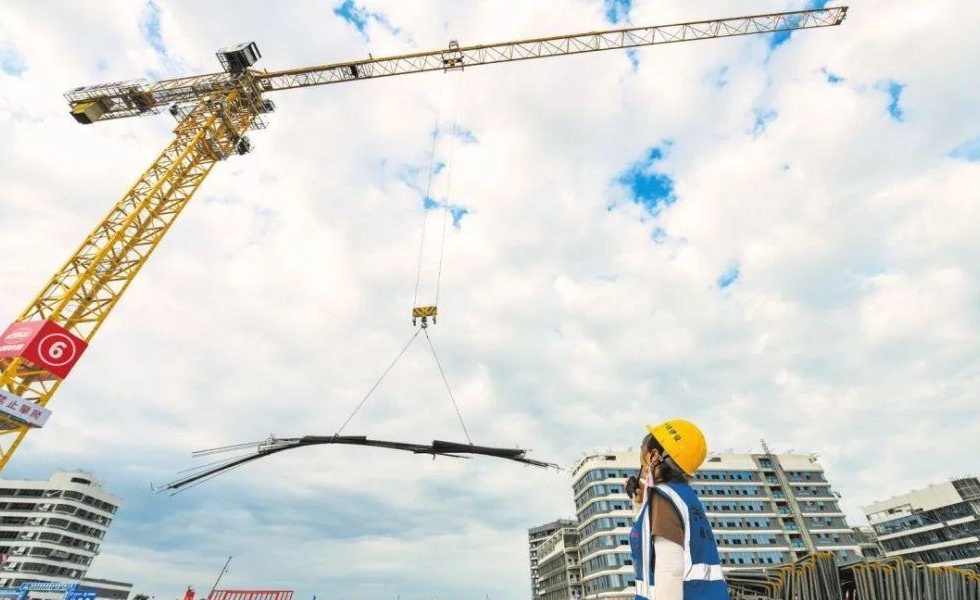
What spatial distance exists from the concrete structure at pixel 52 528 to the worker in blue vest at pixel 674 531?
92316 mm

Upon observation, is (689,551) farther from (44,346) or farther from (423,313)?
(44,346)

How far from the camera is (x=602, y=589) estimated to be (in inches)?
2192

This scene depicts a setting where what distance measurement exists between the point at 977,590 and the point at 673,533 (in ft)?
25.3

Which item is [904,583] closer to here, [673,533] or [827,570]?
[827,570]

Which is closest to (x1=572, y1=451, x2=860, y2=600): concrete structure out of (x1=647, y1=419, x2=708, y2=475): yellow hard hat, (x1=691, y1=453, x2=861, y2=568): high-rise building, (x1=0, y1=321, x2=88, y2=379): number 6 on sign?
(x1=691, y1=453, x2=861, y2=568): high-rise building

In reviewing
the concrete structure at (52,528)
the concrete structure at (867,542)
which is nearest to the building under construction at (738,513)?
the concrete structure at (867,542)

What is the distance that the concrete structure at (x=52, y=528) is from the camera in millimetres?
63000

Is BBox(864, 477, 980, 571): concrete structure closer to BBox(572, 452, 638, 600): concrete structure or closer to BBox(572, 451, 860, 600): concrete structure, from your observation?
BBox(572, 451, 860, 600): concrete structure

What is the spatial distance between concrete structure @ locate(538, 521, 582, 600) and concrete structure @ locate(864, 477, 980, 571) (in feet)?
140

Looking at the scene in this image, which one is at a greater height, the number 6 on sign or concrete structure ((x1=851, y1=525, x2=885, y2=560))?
concrete structure ((x1=851, y1=525, x2=885, y2=560))

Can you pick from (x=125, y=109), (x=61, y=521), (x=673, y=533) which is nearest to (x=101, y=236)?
(x=125, y=109)

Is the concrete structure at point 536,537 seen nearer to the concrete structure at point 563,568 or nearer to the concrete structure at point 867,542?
the concrete structure at point 563,568

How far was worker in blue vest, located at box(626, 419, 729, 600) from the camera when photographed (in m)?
2.71

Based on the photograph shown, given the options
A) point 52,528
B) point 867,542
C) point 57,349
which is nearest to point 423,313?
point 57,349
